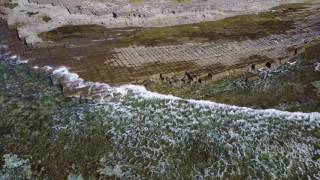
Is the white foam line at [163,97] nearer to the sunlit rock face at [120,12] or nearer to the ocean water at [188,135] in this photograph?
the ocean water at [188,135]

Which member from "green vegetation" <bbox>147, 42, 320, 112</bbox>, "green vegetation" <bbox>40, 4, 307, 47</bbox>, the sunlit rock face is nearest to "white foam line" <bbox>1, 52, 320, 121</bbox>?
"green vegetation" <bbox>147, 42, 320, 112</bbox>

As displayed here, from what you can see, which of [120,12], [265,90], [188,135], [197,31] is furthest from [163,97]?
[120,12]

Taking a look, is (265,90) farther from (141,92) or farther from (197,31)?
(197,31)

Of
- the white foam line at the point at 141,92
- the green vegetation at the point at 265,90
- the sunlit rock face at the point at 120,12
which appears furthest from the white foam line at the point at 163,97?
the sunlit rock face at the point at 120,12

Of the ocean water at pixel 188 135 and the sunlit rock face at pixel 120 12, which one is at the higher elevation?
the sunlit rock face at pixel 120 12

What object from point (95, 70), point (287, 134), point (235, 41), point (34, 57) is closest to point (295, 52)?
point (235, 41)

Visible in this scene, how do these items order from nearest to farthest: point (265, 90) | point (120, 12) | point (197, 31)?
point (265, 90) → point (197, 31) → point (120, 12)

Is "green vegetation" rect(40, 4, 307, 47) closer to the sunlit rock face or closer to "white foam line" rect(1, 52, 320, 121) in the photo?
the sunlit rock face
